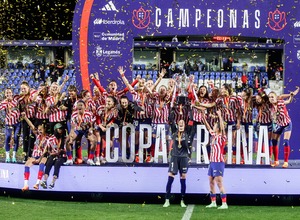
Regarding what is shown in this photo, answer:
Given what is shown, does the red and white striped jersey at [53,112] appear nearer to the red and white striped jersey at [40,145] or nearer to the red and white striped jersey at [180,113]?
the red and white striped jersey at [40,145]

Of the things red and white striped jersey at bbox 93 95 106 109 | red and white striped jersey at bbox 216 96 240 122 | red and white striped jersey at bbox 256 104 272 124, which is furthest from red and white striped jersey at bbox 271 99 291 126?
red and white striped jersey at bbox 93 95 106 109

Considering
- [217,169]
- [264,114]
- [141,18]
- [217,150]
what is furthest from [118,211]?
[141,18]

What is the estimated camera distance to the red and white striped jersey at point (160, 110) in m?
18.8

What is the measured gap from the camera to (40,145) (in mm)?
17531

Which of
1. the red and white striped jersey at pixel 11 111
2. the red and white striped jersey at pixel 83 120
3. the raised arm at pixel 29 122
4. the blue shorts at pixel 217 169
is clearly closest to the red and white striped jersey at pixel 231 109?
the blue shorts at pixel 217 169

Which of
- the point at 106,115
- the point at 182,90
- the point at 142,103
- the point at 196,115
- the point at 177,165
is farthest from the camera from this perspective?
the point at 196,115

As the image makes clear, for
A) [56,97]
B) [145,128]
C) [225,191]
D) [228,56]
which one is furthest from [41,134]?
[228,56]

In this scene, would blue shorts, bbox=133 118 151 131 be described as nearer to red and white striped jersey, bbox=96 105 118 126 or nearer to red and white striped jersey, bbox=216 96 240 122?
red and white striped jersey, bbox=96 105 118 126

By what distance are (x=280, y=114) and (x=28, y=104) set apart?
525 cm

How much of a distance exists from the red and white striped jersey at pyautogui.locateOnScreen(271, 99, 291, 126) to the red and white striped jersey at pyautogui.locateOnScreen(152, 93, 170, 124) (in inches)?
87.9

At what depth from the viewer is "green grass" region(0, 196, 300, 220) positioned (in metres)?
15.4

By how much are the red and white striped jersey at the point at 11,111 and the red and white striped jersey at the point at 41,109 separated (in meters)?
0.59

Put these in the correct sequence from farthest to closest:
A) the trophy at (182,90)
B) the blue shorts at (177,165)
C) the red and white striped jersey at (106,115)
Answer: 1. the red and white striped jersey at (106,115)
2. the trophy at (182,90)
3. the blue shorts at (177,165)

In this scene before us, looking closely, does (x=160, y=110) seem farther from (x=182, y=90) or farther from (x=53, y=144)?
(x=53, y=144)
